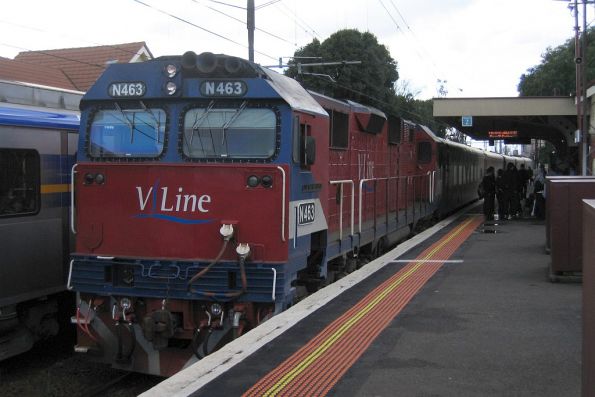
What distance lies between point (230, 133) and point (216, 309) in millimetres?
1817

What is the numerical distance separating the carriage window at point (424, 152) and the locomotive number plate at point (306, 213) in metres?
8.99

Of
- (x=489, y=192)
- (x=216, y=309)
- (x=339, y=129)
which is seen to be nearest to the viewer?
(x=216, y=309)

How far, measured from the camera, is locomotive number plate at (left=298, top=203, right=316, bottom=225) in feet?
21.3

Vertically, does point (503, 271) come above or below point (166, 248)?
below

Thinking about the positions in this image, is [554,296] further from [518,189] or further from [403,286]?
[518,189]

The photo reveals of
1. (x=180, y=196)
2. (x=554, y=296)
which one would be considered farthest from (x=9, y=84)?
(x=554, y=296)

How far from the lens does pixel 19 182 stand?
691 cm

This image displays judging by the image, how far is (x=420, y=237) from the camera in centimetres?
1360

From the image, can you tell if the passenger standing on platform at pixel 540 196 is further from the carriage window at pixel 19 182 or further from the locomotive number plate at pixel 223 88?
the carriage window at pixel 19 182

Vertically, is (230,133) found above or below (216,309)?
above

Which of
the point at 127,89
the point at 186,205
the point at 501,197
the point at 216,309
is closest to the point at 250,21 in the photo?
the point at 501,197

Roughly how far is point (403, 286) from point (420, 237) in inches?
224

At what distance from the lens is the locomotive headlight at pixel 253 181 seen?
19.4ft

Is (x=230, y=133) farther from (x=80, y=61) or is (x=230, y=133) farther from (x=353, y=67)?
(x=353, y=67)
